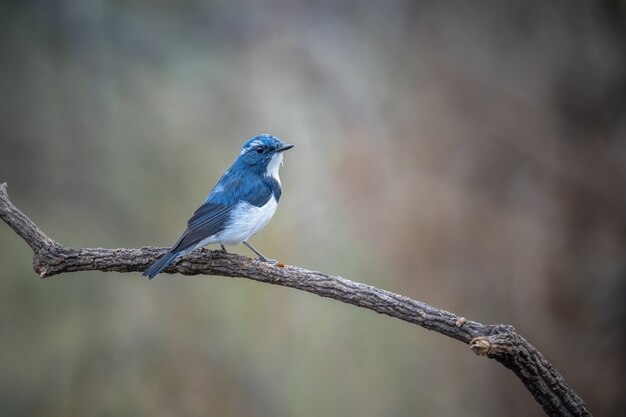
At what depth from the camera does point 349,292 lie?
2857 mm

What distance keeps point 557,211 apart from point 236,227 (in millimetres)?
2832

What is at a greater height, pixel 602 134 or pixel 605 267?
pixel 602 134

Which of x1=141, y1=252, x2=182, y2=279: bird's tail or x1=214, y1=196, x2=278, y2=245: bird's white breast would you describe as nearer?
x1=141, y1=252, x2=182, y2=279: bird's tail

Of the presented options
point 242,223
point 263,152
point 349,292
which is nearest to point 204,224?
point 242,223

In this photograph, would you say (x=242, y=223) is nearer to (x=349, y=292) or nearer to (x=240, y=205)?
(x=240, y=205)

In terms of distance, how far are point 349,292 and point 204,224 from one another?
0.75m

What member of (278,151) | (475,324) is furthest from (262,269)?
(475,324)

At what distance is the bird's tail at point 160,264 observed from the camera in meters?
2.85

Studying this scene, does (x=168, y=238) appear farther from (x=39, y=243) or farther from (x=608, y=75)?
(x=608, y=75)

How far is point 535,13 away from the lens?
5035 millimetres

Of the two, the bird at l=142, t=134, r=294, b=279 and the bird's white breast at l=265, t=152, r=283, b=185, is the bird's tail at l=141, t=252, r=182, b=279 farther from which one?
the bird's white breast at l=265, t=152, r=283, b=185

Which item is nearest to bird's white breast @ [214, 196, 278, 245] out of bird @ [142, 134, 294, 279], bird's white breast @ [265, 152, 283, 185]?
bird @ [142, 134, 294, 279]

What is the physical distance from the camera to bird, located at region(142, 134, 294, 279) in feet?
9.82

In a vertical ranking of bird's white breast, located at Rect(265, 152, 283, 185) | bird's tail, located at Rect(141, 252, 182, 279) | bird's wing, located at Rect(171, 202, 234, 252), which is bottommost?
bird's tail, located at Rect(141, 252, 182, 279)
